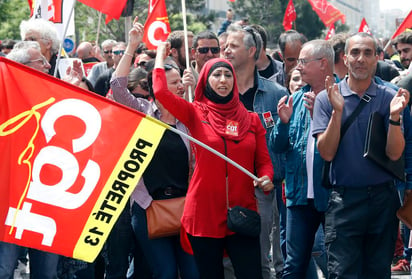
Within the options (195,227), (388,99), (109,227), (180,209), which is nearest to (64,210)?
(109,227)

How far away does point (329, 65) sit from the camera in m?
6.71

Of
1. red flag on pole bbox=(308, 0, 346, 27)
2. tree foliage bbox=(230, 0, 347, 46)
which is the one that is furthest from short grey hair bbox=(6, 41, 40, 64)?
tree foliage bbox=(230, 0, 347, 46)

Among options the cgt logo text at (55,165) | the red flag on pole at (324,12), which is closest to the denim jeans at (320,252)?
the cgt logo text at (55,165)

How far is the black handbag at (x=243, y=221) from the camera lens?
5.60 meters

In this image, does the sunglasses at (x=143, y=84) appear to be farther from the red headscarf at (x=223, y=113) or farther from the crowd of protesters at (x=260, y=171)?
the red headscarf at (x=223, y=113)

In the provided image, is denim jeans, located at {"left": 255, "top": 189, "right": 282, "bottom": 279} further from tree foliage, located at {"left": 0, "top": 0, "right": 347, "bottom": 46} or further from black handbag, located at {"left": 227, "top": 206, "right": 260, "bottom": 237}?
tree foliage, located at {"left": 0, "top": 0, "right": 347, "bottom": 46}

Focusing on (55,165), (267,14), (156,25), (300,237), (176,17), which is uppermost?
(55,165)

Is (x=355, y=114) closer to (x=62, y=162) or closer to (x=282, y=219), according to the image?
(x=62, y=162)

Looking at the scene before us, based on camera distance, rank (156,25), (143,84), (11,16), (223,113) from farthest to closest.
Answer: (11,16), (156,25), (143,84), (223,113)

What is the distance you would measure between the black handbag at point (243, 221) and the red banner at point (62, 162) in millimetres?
785

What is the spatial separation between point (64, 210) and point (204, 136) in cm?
121

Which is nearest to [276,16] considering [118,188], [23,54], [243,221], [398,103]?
[23,54]

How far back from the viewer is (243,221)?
5609mm

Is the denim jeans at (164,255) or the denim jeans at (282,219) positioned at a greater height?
the denim jeans at (164,255)
